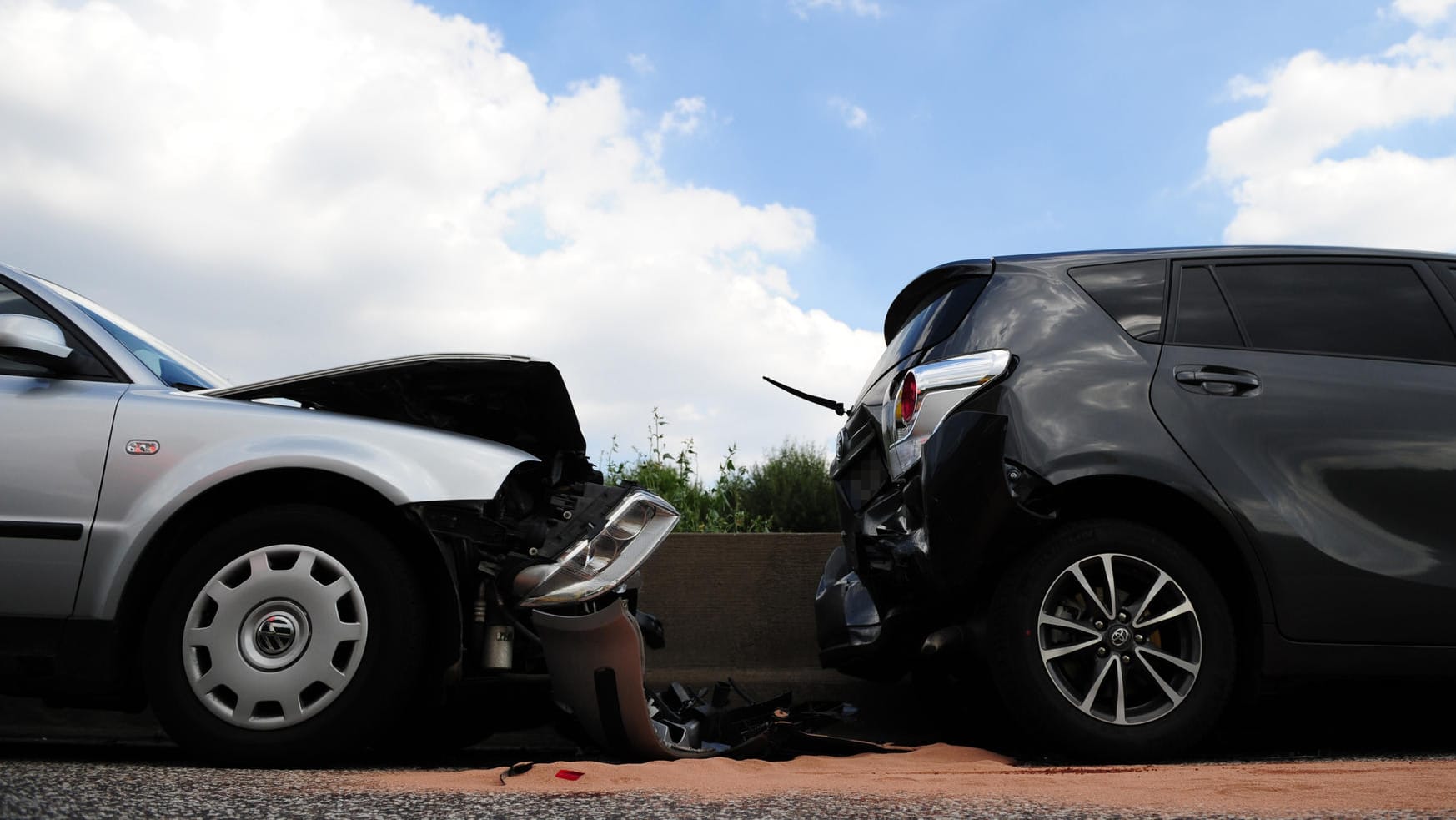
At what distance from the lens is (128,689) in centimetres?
351

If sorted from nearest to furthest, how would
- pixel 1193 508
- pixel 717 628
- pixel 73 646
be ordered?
pixel 73 646, pixel 1193 508, pixel 717 628

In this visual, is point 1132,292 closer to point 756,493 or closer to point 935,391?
point 935,391

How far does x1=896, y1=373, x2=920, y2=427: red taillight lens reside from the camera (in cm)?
375

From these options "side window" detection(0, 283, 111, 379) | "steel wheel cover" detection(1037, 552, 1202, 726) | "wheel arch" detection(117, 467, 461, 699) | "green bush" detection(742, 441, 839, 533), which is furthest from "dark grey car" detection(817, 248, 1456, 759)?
"green bush" detection(742, 441, 839, 533)

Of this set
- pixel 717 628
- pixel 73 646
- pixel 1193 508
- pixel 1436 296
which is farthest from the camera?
pixel 717 628

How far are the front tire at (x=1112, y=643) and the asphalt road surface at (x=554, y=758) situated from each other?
9.5 inches

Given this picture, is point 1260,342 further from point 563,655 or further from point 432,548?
point 432,548

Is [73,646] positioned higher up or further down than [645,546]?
further down

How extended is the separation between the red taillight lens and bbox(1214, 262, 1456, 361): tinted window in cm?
121

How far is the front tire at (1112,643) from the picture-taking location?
11.6 ft

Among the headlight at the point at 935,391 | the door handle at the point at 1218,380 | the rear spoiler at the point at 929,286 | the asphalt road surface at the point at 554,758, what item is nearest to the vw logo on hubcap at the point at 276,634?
the asphalt road surface at the point at 554,758

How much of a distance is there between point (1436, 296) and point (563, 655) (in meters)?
3.38

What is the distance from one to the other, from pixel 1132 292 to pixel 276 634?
3021 millimetres

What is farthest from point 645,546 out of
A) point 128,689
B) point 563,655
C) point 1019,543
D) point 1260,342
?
point 1260,342
